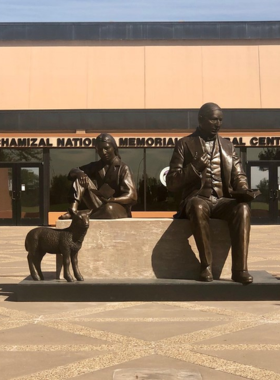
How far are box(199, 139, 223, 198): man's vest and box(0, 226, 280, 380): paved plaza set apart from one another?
1.46 m

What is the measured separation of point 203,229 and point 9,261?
5.35 meters

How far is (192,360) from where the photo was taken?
4.81 m

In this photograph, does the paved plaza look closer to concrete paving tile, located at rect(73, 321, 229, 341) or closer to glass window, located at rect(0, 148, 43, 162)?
concrete paving tile, located at rect(73, 321, 229, 341)

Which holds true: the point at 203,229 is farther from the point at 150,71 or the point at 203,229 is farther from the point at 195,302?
the point at 150,71

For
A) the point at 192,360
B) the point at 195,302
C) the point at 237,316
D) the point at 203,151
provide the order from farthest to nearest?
1. the point at 203,151
2. the point at 195,302
3. the point at 237,316
4. the point at 192,360

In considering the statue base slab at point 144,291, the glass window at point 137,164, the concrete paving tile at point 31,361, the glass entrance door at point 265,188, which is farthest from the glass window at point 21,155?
the concrete paving tile at point 31,361

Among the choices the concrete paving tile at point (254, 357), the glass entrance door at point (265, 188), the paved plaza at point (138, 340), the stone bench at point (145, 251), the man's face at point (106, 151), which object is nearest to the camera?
the paved plaza at point (138, 340)

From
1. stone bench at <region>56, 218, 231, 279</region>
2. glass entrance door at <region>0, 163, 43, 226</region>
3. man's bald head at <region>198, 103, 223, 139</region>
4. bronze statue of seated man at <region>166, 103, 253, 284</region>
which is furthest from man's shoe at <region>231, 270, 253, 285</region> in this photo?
glass entrance door at <region>0, 163, 43, 226</region>

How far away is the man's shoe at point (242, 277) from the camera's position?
24.2 ft

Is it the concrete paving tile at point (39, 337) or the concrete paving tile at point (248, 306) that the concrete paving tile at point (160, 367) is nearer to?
the concrete paving tile at point (39, 337)

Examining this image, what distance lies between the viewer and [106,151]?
846 cm

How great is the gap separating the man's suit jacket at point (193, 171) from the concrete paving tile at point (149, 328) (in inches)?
86.7

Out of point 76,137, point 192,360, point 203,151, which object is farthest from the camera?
point 76,137

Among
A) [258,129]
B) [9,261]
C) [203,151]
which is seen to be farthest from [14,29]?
[203,151]
